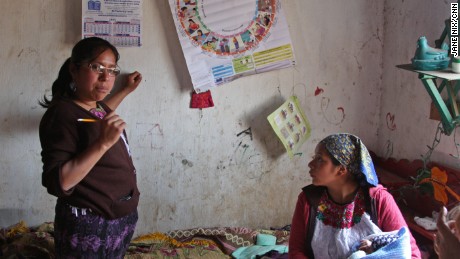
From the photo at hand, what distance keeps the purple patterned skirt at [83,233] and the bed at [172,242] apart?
0.54 m

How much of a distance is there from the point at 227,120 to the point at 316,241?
0.99 metres

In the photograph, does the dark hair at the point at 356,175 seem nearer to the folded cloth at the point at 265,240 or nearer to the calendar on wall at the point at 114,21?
the folded cloth at the point at 265,240

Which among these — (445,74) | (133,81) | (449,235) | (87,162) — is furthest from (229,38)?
(449,235)

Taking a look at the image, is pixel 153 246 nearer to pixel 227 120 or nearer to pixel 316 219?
pixel 227 120

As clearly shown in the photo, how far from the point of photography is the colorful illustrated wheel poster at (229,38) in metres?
2.43

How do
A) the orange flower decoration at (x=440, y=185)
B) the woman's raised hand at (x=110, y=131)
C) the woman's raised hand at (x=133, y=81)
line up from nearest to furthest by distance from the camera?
the woman's raised hand at (x=110, y=131) → the orange flower decoration at (x=440, y=185) → the woman's raised hand at (x=133, y=81)

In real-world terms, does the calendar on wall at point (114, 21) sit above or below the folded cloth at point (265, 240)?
above

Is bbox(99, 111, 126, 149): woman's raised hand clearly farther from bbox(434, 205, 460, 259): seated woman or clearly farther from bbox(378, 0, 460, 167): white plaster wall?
bbox(378, 0, 460, 167): white plaster wall

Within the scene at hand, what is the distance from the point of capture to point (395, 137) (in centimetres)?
276

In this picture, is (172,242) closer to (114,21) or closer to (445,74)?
(114,21)

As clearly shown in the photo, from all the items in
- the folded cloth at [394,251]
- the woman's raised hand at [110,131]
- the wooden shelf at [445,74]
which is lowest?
the folded cloth at [394,251]

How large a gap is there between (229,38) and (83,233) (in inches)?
50.4

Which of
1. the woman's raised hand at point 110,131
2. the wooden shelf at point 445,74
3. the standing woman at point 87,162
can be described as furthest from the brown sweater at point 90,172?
the wooden shelf at point 445,74

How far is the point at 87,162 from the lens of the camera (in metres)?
1.55
